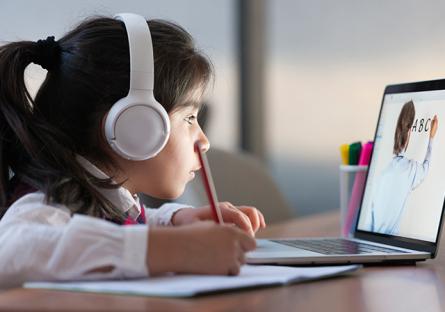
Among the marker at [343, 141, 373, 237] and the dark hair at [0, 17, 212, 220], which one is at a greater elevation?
the dark hair at [0, 17, 212, 220]

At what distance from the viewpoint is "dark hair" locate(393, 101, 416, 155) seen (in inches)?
50.0

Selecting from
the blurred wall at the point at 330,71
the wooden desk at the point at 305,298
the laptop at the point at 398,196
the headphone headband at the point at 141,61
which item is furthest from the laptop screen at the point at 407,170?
the blurred wall at the point at 330,71

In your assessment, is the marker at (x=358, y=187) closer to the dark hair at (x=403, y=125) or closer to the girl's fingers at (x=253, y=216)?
the dark hair at (x=403, y=125)

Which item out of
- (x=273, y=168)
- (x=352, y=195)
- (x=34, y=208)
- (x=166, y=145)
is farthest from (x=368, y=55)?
(x=34, y=208)

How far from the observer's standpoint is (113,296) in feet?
2.52

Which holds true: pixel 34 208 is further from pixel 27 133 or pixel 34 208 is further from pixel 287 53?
pixel 287 53

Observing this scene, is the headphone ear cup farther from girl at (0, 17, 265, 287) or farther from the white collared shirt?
the white collared shirt

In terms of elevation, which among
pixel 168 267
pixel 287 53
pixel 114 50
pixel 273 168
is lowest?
pixel 273 168

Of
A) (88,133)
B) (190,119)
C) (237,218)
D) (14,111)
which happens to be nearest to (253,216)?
(237,218)

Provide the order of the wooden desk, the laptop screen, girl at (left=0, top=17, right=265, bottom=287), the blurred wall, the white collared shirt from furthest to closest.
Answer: the blurred wall, the laptop screen, girl at (left=0, top=17, right=265, bottom=287), the white collared shirt, the wooden desk

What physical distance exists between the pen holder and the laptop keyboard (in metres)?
0.06

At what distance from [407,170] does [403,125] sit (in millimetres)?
82

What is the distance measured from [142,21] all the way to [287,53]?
2581 millimetres

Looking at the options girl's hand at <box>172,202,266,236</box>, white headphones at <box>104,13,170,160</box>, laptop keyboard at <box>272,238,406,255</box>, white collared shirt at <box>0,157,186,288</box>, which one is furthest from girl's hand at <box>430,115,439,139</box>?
white collared shirt at <box>0,157,186,288</box>
